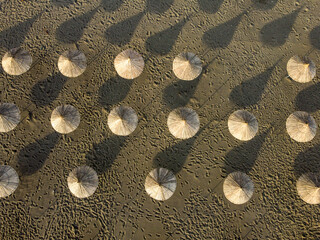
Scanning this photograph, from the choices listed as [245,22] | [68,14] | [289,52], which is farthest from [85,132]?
[289,52]

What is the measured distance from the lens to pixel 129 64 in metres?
7.20

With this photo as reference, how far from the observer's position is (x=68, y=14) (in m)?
8.13

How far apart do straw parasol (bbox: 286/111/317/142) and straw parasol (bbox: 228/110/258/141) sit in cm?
128

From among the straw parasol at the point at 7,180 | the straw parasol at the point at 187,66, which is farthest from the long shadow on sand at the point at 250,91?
the straw parasol at the point at 7,180

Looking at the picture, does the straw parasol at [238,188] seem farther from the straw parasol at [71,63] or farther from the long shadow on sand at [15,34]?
the long shadow on sand at [15,34]

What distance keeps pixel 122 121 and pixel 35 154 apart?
133 inches

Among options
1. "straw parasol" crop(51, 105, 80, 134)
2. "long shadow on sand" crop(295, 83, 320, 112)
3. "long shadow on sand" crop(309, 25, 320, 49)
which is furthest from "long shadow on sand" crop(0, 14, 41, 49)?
"long shadow on sand" crop(309, 25, 320, 49)

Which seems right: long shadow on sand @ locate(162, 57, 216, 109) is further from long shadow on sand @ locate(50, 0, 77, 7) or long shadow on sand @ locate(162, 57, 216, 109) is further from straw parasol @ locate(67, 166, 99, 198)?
long shadow on sand @ locate(50, 0, 77, 7)

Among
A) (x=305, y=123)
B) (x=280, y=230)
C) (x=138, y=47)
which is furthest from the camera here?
(x=138, y=47)

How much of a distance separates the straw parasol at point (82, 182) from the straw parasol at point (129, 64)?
3.47 m

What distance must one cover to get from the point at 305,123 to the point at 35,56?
9.81 meters

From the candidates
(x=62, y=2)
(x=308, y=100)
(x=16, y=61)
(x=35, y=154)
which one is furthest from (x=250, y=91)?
(x=16, y=61)

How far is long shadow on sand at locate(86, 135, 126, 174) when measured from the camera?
24.6 feet

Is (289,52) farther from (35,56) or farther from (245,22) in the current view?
(35,56)
